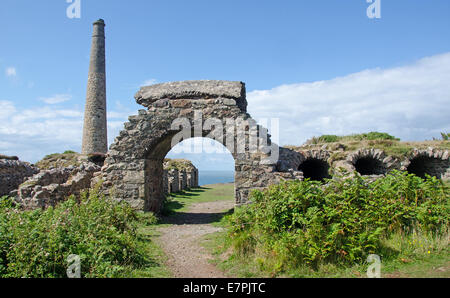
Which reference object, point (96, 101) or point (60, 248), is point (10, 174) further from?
point (96, 101)

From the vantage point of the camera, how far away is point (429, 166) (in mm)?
18234

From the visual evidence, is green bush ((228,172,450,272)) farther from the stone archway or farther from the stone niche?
the stone niche

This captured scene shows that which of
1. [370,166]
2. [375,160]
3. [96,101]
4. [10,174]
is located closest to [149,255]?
[10,174]

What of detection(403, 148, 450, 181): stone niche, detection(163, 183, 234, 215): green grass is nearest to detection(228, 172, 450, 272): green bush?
detection(163, 183, 234, 215): green grass

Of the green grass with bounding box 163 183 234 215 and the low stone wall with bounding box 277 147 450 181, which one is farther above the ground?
the low stone wall with bounding box 277 147 450 181

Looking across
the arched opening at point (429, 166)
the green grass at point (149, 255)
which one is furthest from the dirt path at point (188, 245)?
the arched opening at point (429, 166)

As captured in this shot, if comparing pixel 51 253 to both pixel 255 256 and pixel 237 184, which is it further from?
pixel 237 184

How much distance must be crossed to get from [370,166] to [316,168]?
3168 mm

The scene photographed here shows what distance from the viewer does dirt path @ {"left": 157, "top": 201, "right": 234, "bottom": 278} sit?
544 cm

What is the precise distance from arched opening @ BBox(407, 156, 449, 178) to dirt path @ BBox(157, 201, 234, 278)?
13.2 metres

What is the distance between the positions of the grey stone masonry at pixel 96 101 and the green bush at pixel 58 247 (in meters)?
26.5
